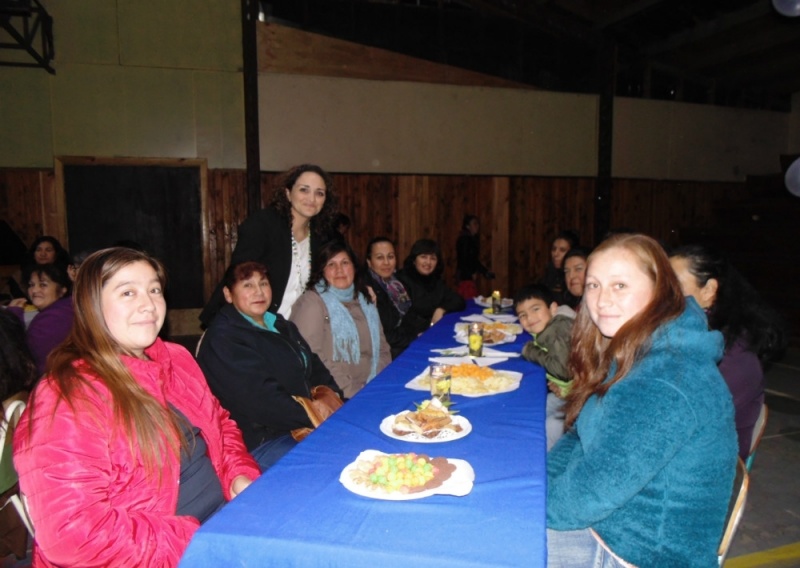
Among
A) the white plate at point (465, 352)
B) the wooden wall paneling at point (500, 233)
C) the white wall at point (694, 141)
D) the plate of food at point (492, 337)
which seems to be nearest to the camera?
the white plate at point (465, 352)

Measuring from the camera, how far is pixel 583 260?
4000 millimetres

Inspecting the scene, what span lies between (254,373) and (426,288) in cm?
240

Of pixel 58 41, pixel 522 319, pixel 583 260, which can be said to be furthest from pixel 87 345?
pixel 58 41

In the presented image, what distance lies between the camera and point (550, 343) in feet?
8.66

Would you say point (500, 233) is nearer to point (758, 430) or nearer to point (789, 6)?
point (789, 6)

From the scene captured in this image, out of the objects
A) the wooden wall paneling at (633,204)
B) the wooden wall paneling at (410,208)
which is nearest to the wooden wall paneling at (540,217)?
the wooden wall paneling at (633,204)

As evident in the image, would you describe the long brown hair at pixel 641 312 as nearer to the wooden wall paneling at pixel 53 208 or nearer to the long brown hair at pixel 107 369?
the long brown hair at pixel 107 369

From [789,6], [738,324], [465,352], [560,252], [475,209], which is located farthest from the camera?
[475,209]

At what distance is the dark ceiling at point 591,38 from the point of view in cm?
774

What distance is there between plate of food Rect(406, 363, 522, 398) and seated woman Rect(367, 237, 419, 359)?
4.70ft

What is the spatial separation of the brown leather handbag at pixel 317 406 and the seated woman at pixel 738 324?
57.4 inches

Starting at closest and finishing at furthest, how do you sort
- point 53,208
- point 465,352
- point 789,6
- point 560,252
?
point 465,352 < point 560,252 < point 789,6 < point 53,208

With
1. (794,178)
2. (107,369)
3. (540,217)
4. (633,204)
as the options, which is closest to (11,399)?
(107,369)

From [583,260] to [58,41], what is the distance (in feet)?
21.8
